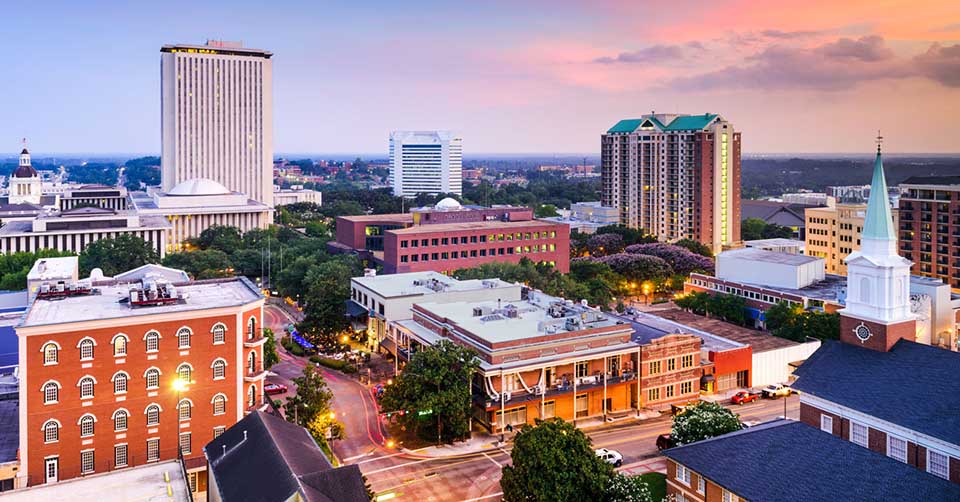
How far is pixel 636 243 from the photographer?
152250 millimetres

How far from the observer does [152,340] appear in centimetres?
4800

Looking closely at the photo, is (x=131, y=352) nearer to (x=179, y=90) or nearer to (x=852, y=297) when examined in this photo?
(x=852, y=297)

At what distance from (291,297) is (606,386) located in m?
63.3

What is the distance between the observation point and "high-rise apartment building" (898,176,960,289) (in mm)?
113562

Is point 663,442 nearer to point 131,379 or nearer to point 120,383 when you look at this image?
point 131,379

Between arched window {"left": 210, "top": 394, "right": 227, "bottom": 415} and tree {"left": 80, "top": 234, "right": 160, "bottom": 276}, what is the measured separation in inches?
2640

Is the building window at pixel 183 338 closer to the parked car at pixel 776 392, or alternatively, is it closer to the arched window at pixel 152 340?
the arched window at pixel 152 340

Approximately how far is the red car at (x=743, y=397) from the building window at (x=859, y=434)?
21.8m

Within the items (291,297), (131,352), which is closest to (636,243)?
(291,297)

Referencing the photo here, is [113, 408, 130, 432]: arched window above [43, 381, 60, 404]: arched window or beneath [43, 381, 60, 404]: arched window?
beneath

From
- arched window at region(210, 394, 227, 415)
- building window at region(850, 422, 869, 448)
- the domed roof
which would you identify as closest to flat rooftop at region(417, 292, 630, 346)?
arched window at region(210, 394, 227, 415)

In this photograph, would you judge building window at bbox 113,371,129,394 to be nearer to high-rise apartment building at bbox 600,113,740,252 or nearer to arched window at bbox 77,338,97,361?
arched window at bbox 77,338,97,361

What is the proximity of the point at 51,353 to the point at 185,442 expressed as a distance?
1003cm

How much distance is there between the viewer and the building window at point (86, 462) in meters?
45.8
